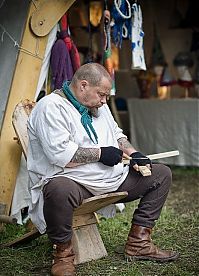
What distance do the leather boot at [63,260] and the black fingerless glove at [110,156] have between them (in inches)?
19.4

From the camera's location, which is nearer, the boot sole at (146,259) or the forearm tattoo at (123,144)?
the boot sole at (146,259)

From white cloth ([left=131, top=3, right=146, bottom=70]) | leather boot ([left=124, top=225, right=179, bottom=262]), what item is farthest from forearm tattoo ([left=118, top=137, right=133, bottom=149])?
white cloth ([left=131, top=3, right=146, bottom=70])

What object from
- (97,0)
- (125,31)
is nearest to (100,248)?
(125,31)

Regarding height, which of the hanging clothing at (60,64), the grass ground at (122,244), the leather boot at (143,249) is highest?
the hanging clothing at (60,64)

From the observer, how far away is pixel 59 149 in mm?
3336

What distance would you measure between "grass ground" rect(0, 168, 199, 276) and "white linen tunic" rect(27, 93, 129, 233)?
315 millimetres

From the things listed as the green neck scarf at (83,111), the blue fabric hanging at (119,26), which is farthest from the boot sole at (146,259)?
the blue fabric hanging at (119,26)

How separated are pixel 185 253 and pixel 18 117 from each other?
1419 mm

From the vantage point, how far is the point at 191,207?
5309 millimetres

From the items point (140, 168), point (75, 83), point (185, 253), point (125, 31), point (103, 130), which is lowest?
point (185, 253)

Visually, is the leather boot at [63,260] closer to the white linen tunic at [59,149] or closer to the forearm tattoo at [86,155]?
the white linen tunic at [59,149]

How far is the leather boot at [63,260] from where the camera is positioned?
3.39 metres

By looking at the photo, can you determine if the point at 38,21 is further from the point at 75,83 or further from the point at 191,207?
the point at 191,207

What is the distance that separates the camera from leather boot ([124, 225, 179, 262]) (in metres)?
3.71
